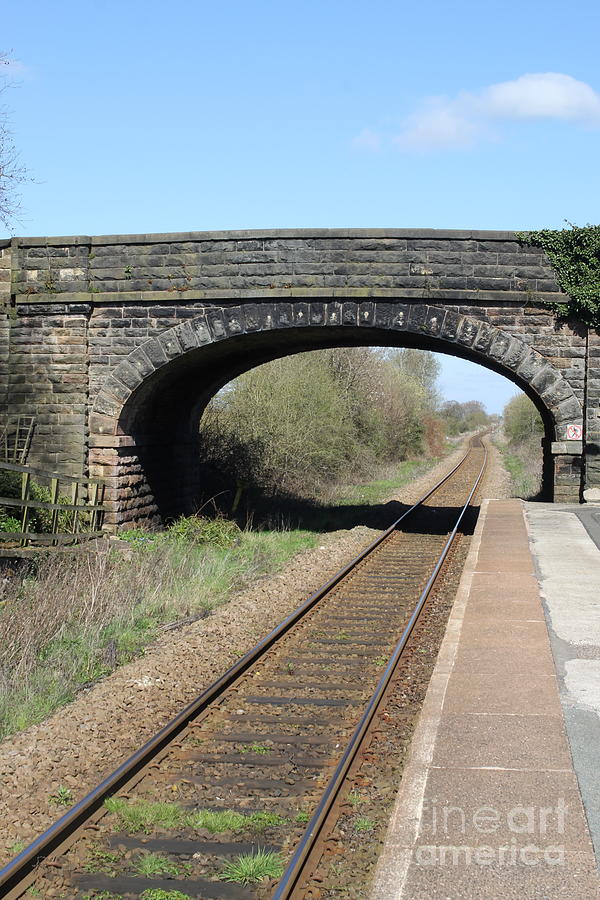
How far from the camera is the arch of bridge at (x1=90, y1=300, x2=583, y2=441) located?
1408 cm

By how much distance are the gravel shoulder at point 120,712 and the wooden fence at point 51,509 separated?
115 inches

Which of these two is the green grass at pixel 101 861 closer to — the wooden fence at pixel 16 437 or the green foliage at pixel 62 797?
the green foliage at pixel 62 797

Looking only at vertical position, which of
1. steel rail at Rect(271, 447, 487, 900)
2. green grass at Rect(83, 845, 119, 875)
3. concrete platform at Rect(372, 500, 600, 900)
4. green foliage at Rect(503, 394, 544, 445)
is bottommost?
green grass at Rect(83, 845, 119, 875)

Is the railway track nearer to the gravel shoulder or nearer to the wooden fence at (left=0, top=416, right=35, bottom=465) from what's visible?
the gravel shoulder

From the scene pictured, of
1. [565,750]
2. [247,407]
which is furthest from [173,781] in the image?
[247,407]

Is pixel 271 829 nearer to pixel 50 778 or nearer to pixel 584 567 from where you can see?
pixel 50 778

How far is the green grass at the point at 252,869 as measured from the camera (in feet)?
13.7

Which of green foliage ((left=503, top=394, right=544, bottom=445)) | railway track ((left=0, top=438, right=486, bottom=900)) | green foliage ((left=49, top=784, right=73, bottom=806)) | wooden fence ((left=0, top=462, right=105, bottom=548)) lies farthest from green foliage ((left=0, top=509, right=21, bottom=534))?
green foliage ((left=503, top=394, right=544, bottom=445))

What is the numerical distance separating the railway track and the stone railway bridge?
643 centimetres

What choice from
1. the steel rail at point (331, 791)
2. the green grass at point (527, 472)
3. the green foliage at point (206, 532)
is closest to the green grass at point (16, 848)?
the steel rail at point (331, 791)

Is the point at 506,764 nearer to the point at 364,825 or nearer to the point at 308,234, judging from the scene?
the point at 364,825

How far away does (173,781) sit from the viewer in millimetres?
5371

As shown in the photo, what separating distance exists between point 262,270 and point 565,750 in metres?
10.9

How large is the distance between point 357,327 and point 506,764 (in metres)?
10.6
